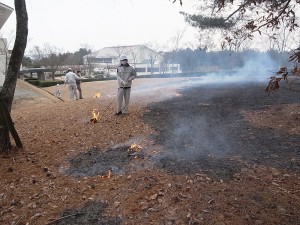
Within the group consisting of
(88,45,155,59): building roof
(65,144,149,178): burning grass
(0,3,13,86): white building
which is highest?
(88,45,155,59): building roof

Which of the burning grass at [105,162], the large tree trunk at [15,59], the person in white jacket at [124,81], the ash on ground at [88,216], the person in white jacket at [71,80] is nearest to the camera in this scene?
the ash on ground at [88,216]

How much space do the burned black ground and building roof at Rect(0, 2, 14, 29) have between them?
14185 mm

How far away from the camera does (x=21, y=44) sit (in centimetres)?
556

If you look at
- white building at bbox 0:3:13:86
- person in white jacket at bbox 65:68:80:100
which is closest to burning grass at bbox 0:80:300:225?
person in white jacket at bbox 65:68:80:100

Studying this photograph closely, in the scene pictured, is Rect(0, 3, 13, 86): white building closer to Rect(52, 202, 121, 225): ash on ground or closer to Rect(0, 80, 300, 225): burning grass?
Rect(0, 80, 300, 225): burning grass

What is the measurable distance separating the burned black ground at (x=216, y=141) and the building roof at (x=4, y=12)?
46.5ft

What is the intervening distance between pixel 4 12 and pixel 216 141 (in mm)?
18424

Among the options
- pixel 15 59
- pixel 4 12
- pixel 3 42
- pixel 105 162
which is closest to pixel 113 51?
pixel 4 12

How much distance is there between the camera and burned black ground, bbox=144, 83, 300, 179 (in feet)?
15.2

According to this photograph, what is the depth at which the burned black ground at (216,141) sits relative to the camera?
183 inches

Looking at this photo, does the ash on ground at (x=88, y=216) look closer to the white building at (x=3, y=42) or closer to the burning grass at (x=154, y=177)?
the burning grass at (x=154, y=177)

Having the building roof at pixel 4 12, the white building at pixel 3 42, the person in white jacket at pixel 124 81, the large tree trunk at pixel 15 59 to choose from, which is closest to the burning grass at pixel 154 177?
the large tree trunk at pixel 15 59

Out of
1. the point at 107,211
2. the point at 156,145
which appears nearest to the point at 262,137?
the point at 156,145

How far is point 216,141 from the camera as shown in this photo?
5.96 meters
